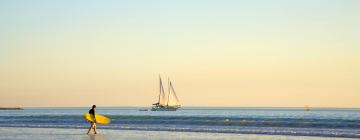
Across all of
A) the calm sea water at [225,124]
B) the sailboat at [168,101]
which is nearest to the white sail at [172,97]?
the sailboat at [168,101]

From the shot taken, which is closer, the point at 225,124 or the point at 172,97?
the point at 225,124

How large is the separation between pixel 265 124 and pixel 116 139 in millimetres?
19717

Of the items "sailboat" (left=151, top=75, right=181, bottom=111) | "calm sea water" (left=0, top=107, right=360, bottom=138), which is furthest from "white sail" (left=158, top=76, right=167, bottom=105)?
"calm sea water" (left=0, top=107, right=360, bottom=138)

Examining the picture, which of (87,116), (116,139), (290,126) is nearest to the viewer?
(116,139)

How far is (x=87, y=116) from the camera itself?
36000 millimetres

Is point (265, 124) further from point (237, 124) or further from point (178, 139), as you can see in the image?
point (178, 139)

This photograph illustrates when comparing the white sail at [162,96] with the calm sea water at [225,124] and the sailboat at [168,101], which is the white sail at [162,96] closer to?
the sailboat at [168,101]

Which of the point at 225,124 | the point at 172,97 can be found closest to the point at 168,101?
the point at 172,97

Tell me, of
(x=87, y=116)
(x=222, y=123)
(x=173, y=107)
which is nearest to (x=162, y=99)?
(x=173, y=107)

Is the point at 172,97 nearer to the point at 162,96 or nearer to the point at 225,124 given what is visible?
the point at 162,96

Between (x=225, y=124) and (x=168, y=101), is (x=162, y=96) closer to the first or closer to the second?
(x=168, y=101)

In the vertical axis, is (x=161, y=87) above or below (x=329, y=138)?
above

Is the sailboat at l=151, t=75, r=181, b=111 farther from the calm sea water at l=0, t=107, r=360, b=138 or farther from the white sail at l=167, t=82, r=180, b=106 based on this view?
the calm sea water at l=0, t=107, r=360, b=138

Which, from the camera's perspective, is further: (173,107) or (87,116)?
(173,107)
